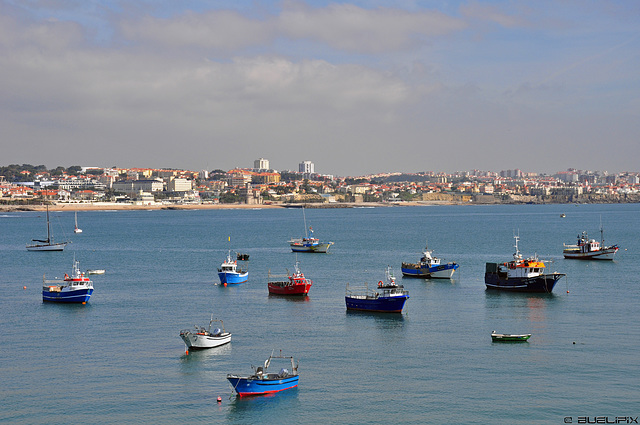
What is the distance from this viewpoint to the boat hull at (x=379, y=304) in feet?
114

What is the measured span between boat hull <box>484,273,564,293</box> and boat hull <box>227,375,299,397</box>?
23.1 metres

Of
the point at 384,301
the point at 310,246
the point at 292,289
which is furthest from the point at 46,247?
the point at 384,301

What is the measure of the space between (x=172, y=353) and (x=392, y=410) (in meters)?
9.59

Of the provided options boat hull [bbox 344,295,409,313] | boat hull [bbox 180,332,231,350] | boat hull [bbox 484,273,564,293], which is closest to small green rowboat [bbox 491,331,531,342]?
boat hull [bbox 344,295,409,313]

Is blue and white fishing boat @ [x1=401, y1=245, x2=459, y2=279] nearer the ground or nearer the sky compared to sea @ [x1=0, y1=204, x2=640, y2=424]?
nearer the sky

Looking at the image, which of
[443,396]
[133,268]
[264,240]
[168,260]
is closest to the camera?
[443,396]

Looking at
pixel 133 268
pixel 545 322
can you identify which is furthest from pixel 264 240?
pixel 545 322

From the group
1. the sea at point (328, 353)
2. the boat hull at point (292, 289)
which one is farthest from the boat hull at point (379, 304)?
the boat hull at point (292, 289)

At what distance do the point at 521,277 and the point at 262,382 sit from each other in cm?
2438

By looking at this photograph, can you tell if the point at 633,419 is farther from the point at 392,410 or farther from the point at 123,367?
the point at 123,367

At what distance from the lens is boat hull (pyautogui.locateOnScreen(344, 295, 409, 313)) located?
34.7 m

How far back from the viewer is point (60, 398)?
21.8 metres

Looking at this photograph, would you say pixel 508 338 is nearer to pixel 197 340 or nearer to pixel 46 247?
pixel 197 340

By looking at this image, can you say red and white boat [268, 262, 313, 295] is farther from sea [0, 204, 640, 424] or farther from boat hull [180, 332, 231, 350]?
boat hull [180, 332, 231, 350]
